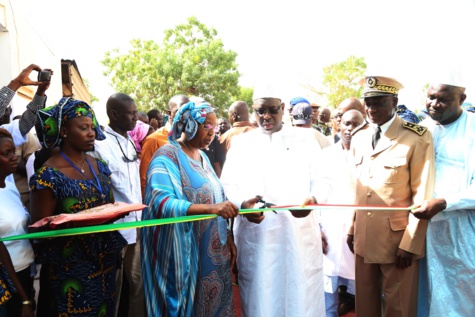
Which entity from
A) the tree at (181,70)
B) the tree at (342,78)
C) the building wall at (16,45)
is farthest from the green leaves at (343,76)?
the building wall at (16,45)

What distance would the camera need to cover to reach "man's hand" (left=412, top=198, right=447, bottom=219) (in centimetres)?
297

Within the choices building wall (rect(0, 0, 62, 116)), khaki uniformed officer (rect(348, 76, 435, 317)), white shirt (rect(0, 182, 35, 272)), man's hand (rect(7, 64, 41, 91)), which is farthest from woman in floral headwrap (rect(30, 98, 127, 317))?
building wall (rect(0, 0, 62, 116))

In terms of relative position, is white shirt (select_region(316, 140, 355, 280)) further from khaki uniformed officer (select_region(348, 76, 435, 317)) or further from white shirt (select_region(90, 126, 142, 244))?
white shirt (select_region(90, 126, 142, 244))

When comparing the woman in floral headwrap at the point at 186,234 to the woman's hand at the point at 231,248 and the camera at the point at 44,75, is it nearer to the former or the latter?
the woman's hand at the point at 231,248

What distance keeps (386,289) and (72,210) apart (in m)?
2.44

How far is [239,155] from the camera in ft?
11.9

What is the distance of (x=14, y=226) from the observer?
98.0 inches

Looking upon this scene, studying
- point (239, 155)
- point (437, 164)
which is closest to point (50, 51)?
point (239, 155)

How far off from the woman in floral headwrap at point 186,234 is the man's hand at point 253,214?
24cm

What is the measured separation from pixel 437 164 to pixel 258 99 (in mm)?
1571

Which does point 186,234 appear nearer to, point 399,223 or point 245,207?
point 245,207

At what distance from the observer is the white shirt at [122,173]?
3734 millimetres

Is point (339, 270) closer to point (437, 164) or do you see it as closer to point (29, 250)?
point (437, 164)

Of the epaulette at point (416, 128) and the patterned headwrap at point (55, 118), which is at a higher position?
the patterned headwrap at point (55, 118)
